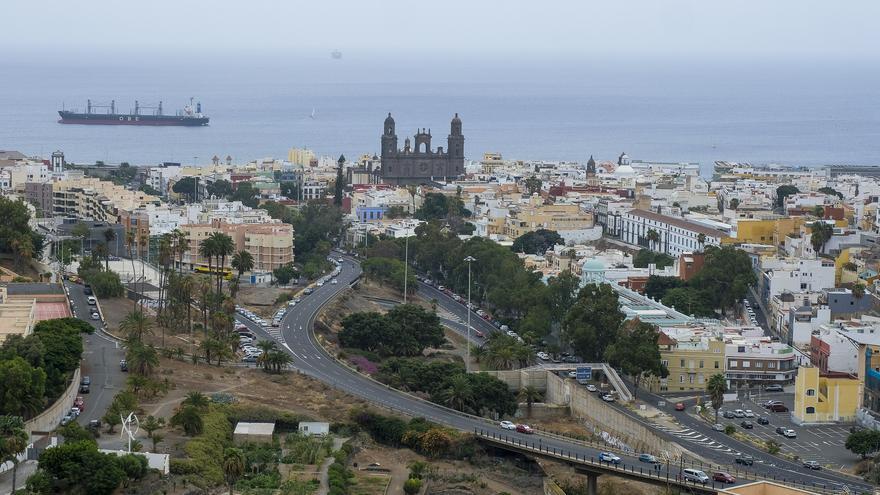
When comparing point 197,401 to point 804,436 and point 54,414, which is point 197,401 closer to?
point 54,414

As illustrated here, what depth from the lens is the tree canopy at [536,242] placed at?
68.6 metres

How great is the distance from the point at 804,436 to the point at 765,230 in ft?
84.7

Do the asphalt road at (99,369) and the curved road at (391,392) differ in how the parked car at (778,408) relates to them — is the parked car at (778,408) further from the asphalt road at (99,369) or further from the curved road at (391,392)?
the asphalt road at (99,369)

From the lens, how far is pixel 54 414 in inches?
1382

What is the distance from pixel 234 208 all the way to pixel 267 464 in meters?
40.1

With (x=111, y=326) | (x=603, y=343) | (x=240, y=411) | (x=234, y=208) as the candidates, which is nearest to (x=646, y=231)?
(x=234, y=208)

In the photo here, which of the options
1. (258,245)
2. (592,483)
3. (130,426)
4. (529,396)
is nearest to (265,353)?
(529,396)

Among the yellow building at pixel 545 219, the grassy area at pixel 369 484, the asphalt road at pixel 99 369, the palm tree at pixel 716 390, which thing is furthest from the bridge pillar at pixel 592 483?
the yellow building at pixel 545 219

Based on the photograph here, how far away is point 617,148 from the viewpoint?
149m

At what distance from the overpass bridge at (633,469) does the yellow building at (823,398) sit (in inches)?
246

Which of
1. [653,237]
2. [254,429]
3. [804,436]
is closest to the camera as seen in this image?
[254,429]

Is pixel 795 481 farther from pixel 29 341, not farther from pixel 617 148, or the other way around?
pixel 617 148

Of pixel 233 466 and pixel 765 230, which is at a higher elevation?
pixel 765 230

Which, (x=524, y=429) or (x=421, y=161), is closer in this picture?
(x=524, y=429)
